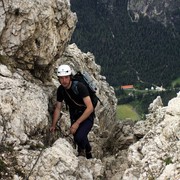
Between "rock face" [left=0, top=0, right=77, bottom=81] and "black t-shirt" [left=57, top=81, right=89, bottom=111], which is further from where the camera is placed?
"rock face" [left=0, top=0, right=77, bottom=81]

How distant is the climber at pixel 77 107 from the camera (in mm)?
16047

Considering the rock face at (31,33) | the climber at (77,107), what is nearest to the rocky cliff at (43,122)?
the rock face at (31,33)

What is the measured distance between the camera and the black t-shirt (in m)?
16.1

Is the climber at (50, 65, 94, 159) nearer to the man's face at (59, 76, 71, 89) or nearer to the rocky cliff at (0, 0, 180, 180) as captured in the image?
the man's face at (59, 76, 71, 89)

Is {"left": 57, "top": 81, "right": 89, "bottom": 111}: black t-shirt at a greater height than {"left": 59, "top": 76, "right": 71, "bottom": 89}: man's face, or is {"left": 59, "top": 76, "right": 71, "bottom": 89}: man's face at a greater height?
{"left": 59, "top": 76, "right": 71, "bottom": 89}: man's face

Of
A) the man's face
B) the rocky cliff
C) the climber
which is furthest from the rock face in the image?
the man's face

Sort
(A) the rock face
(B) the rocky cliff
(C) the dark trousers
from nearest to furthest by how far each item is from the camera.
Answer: (B) the rocky cliff → (C) the dark trousers → (A) the rock face

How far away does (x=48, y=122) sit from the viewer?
1678 cm

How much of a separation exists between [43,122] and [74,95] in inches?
62.9

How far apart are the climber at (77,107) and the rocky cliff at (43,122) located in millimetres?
614

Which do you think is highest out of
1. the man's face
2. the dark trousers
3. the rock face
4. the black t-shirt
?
the rock face

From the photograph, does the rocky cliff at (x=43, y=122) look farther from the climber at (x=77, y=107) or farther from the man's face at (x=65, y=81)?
the man's face at (x=65, y=81)

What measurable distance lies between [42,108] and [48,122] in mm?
729

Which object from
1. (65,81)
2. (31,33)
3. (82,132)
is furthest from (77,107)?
(31,33)
